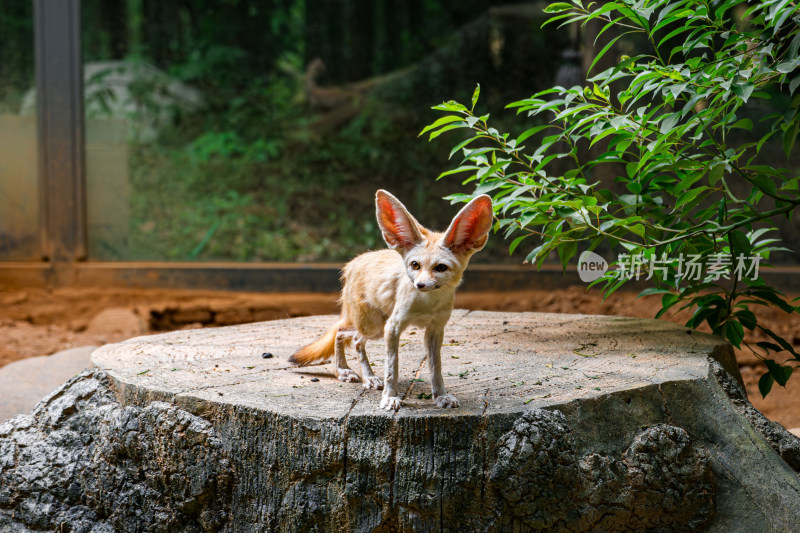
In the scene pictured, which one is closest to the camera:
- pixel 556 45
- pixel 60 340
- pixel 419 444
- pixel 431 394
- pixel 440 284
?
pixel 419 444

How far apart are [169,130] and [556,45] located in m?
5.20

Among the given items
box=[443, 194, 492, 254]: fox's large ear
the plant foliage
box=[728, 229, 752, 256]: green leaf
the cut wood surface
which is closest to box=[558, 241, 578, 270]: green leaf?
the plant foliage

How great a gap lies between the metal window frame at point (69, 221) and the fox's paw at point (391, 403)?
17.4 ft

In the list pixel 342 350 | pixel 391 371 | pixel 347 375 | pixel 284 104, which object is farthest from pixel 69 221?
pixel 391 371

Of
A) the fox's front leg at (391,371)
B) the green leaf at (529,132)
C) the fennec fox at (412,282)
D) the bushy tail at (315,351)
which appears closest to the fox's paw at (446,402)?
the fennec fox at (412,282)

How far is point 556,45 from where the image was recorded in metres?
8.47

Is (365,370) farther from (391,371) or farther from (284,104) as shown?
(284,104)

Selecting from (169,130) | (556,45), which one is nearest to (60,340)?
(169,130)

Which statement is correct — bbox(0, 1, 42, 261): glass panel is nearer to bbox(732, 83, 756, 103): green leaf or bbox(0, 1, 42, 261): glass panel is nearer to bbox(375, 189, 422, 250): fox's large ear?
bbox(375, 189, 422, 250): fox's large ear

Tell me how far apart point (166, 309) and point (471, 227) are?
216 inches

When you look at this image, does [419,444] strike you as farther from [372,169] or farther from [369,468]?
[372,169]

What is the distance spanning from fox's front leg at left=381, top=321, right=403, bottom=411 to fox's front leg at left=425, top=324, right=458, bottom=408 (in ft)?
0.43

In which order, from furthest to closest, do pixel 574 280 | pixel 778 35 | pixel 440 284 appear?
pixel 574 280 → pixel 778 35 → pixel 440 284

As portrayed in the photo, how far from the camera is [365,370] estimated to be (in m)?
2.84
